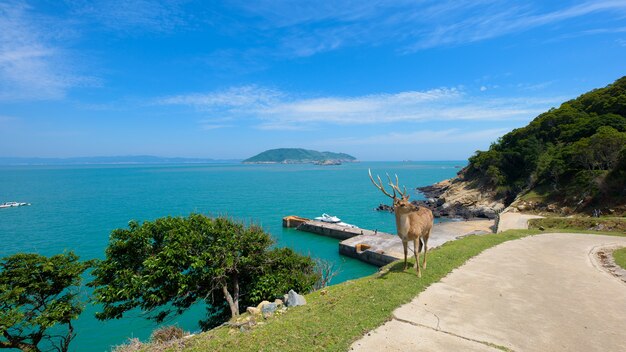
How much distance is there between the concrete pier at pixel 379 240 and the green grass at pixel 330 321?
18.0 metres

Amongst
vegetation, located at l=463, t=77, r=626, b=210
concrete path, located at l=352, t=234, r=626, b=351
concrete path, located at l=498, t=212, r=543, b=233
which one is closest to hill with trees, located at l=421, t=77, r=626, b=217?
vegetation, located at l=463, t=77, r=626, b=210

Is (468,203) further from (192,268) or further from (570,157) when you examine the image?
(192,268)

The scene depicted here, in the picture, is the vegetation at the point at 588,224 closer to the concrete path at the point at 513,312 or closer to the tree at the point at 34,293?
the concrete path at the point at 513,312

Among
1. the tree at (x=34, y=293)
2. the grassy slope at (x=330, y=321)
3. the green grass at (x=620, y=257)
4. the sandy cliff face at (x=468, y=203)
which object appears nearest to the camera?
the grassy slope at (x=330, y=321)

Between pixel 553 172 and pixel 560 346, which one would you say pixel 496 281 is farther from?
pixel 553 172

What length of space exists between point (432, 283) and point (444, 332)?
353cm

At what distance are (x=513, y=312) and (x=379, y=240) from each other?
28887mm

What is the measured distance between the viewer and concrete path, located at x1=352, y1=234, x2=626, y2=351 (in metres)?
7.02

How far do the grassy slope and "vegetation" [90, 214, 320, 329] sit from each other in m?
5.19

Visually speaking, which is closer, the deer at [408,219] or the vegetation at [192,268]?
the deer at [408,219]

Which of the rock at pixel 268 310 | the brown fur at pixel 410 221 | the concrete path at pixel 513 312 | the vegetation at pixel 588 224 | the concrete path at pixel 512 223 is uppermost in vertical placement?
the brown fur at pixel 410 221

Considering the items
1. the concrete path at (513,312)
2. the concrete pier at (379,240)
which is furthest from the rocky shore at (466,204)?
the concrete path at (513,312)

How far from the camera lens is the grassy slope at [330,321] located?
6.96 m

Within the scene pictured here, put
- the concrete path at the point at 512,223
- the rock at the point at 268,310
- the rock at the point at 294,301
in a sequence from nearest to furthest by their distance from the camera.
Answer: the rock at the point at 268,310 → the rock at the point at 294,301 → the concrete path at the point at 512,223
